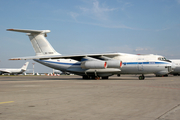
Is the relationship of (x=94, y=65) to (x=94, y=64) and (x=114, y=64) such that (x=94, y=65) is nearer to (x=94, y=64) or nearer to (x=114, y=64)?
(x=94, y=64)

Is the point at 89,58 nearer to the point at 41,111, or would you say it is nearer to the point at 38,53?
the point at 38,53

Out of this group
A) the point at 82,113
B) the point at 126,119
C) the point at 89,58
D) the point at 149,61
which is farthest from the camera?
the point at 89,58

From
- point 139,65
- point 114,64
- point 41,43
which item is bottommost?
point 139,65

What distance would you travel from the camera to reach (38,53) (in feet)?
88.7

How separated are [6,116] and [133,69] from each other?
20.3 metres

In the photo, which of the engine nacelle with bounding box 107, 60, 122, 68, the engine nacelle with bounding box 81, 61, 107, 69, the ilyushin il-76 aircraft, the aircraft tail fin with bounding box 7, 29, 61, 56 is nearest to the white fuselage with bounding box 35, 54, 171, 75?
the ilyushin il-76 aircraft

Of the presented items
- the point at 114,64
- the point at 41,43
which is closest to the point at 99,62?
the point at 114,64

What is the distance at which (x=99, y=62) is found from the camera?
23.7 m

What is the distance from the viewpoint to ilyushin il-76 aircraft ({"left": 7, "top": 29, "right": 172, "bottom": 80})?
23.0 m

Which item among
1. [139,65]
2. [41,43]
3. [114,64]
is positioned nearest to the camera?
[139,65]

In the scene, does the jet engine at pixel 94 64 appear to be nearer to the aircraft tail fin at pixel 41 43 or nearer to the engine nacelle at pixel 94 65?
the engine nacelle at pixel 94 65

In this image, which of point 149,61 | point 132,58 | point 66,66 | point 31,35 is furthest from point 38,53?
point 149,61

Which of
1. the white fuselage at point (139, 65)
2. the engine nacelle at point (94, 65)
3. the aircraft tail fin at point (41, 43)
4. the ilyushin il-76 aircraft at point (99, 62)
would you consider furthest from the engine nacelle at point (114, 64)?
the aircraft tail fin at point (41, 43)

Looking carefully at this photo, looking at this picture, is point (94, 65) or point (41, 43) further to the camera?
point (41, 43)
